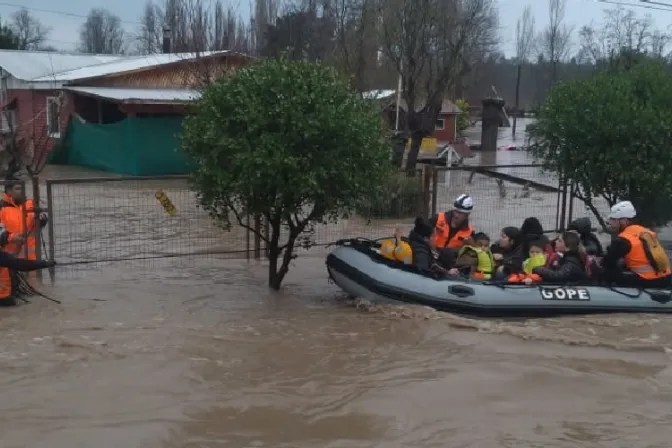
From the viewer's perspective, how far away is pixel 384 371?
7.11m

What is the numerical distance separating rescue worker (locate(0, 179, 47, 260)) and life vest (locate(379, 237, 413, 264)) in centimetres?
409

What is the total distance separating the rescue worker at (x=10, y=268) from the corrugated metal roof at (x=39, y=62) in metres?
21.8

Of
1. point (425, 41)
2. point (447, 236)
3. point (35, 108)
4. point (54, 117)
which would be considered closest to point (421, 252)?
point (447, 236)

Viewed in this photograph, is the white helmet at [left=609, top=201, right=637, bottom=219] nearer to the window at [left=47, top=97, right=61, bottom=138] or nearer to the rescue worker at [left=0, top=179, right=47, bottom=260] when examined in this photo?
the rescue worker at [left=0, top=179, right=47, bottom=260]

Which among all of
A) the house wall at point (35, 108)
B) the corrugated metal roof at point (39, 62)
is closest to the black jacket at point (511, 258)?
the house wall at point (35, 108)

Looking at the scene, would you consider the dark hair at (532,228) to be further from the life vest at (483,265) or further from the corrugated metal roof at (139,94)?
the corrugated metal roof at (139,94)

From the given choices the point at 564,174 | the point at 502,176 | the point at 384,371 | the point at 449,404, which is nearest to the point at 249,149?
the point at 384,371

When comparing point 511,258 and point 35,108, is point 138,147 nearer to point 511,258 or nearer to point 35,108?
point 35,108

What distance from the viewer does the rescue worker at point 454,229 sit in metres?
9.64

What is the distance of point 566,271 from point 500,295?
34.8 inches

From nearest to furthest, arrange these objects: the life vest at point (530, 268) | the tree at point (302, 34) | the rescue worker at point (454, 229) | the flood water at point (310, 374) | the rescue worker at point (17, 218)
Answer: the flood water at point (310, 374), the life vest at point (530, 268), the rescue worker at point (17, 218), the rescue worker at point (454, 229), the tree at point (302, 34)

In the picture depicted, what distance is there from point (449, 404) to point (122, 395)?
2.58 m

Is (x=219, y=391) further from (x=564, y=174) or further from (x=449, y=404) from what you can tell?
(x=564, y=174)

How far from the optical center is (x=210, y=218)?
12.2 metres
